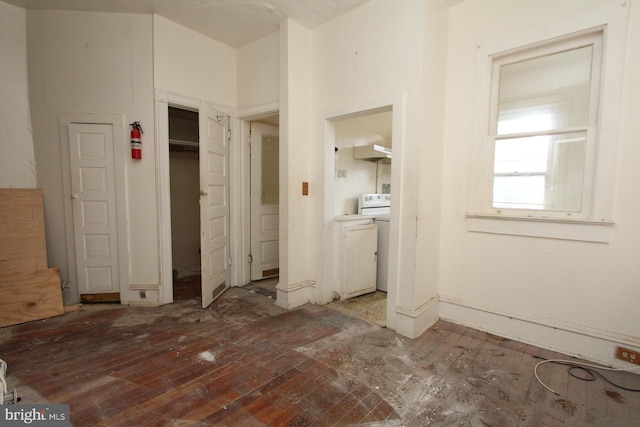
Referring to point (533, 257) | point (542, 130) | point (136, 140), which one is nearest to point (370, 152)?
point (542, 130)

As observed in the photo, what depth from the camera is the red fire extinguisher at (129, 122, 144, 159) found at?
2.88 meters

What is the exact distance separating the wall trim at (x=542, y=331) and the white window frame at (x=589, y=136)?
666 millimetres

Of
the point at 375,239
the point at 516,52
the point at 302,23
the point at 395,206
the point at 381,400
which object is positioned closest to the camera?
the point at 381,400

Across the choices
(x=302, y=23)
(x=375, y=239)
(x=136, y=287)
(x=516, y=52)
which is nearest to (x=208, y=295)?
(x=136, y=287)

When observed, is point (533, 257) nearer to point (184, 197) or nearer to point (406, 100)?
point (406, 100)

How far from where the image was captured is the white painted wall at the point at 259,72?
3178mm

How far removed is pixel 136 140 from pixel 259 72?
1.50 m

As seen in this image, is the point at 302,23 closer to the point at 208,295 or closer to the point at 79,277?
the point at 208,295

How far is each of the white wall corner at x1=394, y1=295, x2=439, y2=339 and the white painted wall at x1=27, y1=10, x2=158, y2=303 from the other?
8.94 feet

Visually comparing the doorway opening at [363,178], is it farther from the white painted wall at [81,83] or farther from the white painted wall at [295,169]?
the white painted wall at [81,83]

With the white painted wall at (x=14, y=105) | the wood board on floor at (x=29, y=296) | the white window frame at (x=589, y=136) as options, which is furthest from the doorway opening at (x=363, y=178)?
the white painted wall at (x=14, y=105)

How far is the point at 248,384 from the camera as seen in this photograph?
1806 mm

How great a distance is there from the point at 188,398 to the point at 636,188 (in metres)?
3.08

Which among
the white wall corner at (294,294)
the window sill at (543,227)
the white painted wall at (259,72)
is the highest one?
the white painted wall at (259,72)
